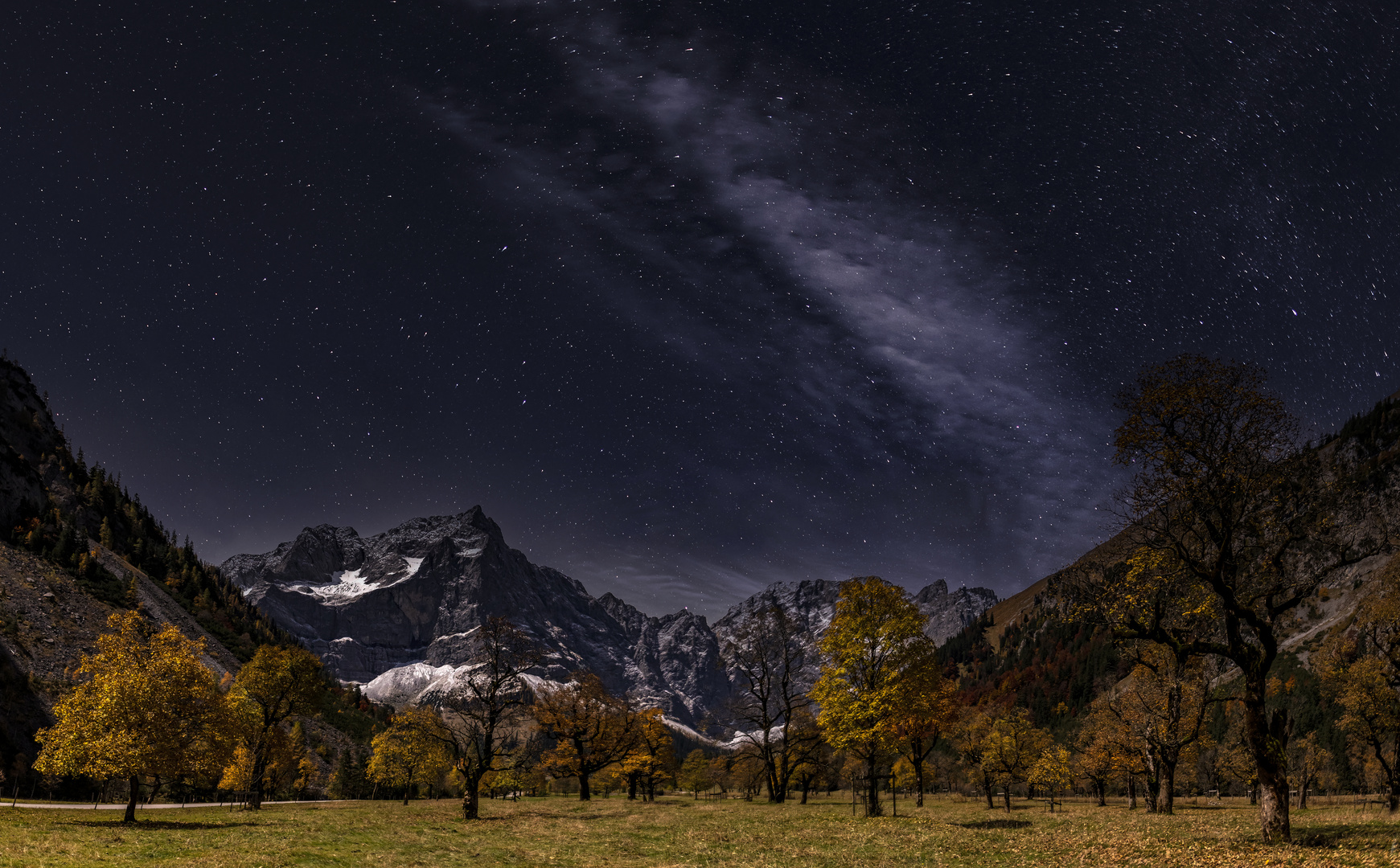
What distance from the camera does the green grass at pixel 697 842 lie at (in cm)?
2062

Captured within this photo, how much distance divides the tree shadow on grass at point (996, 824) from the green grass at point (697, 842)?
0.30 feet

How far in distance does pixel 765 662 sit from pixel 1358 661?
46.0 m

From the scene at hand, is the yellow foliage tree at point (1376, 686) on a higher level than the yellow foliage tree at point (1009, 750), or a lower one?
higher

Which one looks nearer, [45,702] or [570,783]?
[45,702]

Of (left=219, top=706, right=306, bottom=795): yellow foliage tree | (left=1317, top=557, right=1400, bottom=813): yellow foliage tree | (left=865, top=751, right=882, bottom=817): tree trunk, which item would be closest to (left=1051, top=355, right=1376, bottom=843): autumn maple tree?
(left=865, top=751, right=882, bottom=817): tree trunk

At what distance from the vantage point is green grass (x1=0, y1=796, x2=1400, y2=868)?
67.7 feet

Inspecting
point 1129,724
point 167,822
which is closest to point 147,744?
point 167,822

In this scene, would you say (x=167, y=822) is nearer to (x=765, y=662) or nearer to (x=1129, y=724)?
(x=765, y=662)

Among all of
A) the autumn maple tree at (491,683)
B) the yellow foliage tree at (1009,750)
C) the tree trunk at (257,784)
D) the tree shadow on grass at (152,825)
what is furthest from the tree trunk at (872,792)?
the tree trunk at (257,784)

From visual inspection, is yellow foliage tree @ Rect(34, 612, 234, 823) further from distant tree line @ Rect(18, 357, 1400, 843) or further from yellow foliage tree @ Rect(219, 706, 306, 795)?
yellow foliage tree @ Rect(219, 706, 306, 795)

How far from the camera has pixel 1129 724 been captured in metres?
51.2

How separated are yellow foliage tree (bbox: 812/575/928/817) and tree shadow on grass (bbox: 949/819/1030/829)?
6.24m

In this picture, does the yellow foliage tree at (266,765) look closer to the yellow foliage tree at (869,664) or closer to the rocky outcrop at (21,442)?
the yellow foliage tree at (869,664)

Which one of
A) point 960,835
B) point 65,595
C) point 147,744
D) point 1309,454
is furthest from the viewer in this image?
point 65,595
